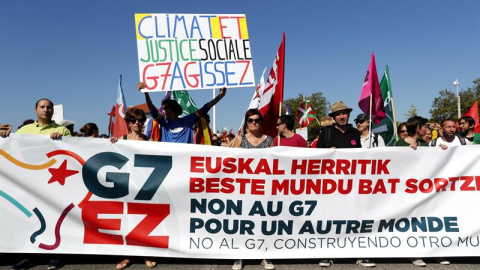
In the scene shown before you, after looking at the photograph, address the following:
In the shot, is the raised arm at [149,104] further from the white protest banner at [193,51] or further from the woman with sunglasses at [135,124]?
the woman with sunglasses at [135,124]

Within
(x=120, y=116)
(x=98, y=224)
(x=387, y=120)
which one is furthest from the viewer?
(x=120, y=116)

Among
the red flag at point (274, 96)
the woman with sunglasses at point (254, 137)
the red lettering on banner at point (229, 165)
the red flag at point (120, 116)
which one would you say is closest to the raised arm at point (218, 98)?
the red flag at point (274, 96)

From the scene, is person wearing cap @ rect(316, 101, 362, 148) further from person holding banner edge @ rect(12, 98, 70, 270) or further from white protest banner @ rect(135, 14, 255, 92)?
person holding banner edge @ rect(12, 98, 70, 270)

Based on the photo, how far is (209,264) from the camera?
143 inches

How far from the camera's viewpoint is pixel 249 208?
11.9 feet

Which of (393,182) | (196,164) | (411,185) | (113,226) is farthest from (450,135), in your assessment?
(113,226)

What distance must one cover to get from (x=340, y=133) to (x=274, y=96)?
1174 millimetres

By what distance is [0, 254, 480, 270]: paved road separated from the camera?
138 inches

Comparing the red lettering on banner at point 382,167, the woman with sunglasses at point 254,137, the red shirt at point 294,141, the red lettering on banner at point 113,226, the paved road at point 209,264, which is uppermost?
the woman with sunglasses at point 254,137

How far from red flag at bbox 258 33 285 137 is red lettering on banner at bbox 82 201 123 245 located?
2.42 m

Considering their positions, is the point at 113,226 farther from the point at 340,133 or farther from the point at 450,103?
the point at 450,103

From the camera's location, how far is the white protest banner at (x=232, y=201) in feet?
11.7

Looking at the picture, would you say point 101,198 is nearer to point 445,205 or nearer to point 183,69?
point 183,69

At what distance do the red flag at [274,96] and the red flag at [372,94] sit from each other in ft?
3.79
